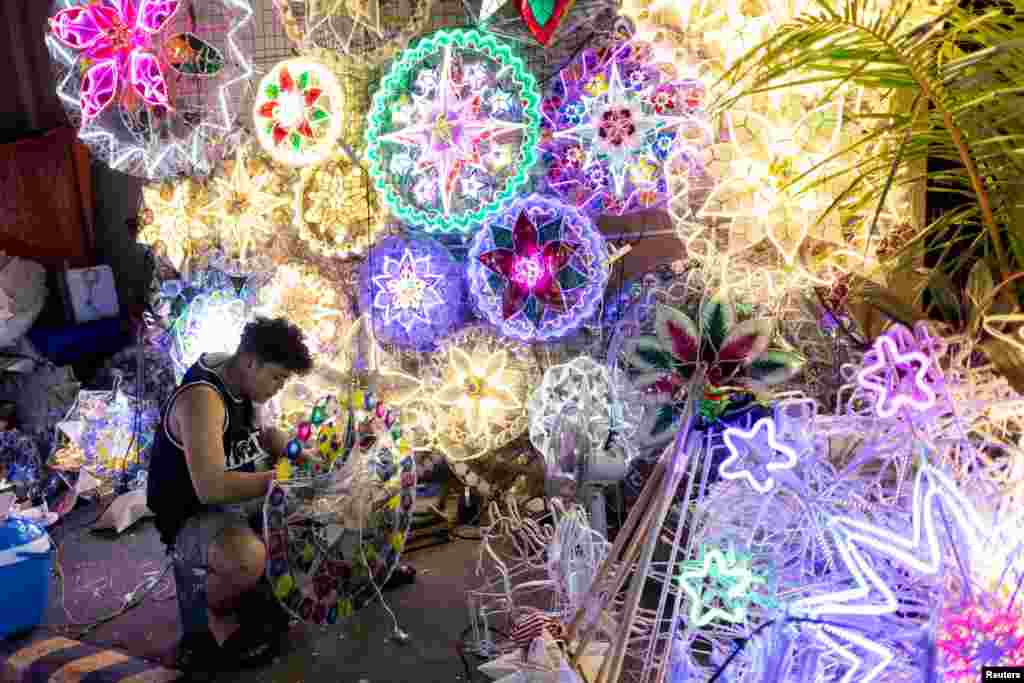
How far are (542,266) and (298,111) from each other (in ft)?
3.82

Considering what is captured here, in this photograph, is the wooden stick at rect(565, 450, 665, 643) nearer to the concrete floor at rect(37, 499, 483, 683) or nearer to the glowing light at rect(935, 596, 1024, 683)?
the glowing light at rect(935, 596, 1024, 683)

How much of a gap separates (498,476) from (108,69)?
2.40 metres

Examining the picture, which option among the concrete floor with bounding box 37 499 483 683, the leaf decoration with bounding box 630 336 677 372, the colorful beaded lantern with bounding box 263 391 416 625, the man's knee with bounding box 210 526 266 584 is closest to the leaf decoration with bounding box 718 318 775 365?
the leaf decoration with bounding box 630 336 677 372

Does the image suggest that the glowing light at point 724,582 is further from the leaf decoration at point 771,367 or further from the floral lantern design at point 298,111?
the floral lantern design at point 298,111

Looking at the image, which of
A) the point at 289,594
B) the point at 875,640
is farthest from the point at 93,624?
the point at 875,640

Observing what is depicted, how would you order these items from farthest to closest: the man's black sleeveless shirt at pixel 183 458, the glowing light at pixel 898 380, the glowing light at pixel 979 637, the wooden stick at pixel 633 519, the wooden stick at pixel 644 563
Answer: the man's black sleeveless shirt at pixel 183 458
the wooden stick at pixel 633 519
the wooden stick at pixel 644 563
the glowing light at pixel 898 380
the glowing light at pixel 979 637

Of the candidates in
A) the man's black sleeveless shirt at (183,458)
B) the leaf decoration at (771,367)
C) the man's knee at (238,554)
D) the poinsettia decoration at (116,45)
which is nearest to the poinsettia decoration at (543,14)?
the poinsettia decoration at (116,45)

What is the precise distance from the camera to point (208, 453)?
3271 millimetres

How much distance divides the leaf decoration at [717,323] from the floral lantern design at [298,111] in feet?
7.58

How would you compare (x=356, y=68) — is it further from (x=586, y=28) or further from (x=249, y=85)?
(x=586, y=28)

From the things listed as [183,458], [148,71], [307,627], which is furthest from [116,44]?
[307,627]

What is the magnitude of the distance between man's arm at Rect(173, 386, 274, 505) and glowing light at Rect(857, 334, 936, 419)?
222 cm

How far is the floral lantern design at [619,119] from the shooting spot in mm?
3762

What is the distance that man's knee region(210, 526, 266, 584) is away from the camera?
3393 millimetres
